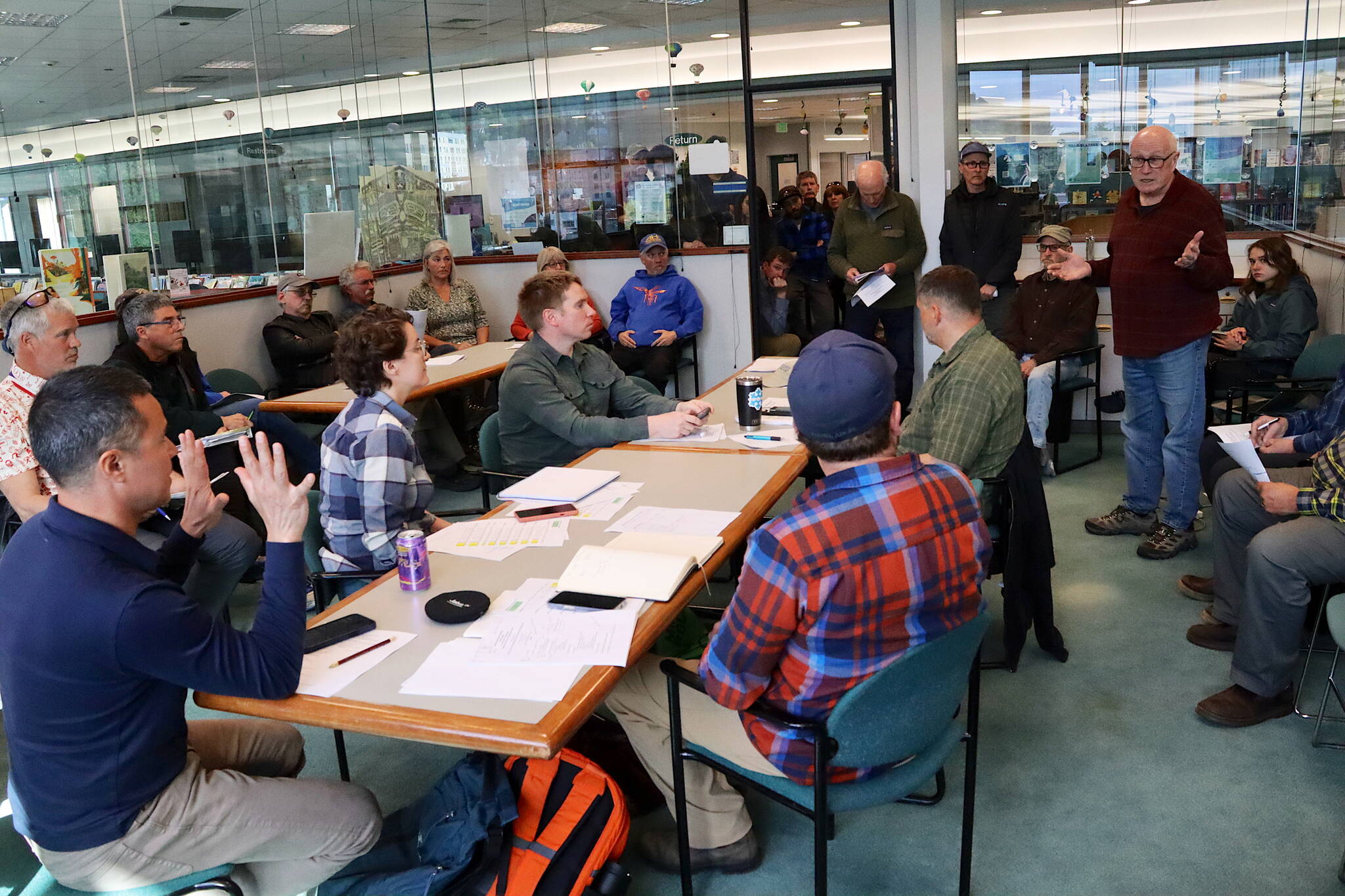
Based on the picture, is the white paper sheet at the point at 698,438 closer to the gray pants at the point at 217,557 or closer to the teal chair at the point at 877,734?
the gray pants at the point at 217,557

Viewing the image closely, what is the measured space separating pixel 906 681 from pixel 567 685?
0.57 metres

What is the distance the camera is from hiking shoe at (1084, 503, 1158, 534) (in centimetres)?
451

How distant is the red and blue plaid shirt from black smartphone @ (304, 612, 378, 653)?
0.66m

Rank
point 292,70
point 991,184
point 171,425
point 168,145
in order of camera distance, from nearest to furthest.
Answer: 1. point 171,425
2. point 991,184
3. point 168,145
4. point 292,70

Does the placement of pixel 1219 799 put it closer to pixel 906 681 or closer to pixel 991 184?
pixel 906 681

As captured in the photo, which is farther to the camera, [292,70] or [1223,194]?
[292,70]

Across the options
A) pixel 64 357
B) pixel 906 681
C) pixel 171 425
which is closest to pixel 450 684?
pixel 906 681

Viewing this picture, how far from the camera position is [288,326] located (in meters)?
5.78

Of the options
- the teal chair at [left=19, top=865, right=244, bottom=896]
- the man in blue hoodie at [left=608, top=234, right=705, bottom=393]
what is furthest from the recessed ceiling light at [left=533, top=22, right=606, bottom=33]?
the teal chair at [left=19, top=865, right=244, bottom=896]

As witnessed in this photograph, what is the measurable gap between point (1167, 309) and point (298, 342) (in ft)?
14.4

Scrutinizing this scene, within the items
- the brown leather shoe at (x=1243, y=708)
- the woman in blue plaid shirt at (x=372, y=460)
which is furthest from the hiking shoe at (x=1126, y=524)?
the woman in blue plaid shirt at (x=372, y=460)

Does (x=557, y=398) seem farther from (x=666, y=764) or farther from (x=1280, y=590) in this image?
(x=1280, y=590)

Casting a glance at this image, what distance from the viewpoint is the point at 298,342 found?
5719 mm

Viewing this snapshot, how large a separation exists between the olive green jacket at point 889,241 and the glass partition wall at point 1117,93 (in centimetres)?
129
